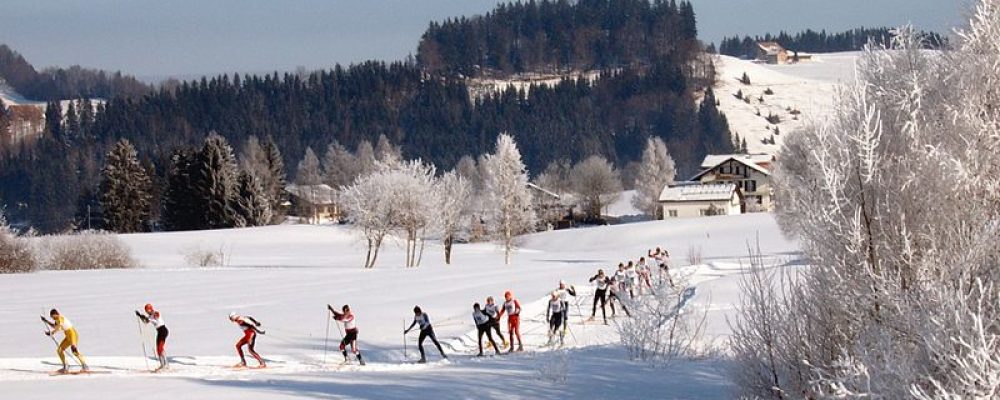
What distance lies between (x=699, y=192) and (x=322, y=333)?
2790 inches

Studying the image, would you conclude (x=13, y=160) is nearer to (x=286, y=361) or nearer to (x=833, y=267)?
(x=286, y=361)

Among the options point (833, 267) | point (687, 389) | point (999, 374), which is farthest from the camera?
point (687, 389)

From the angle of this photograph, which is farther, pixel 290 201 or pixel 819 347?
pixel 290 201

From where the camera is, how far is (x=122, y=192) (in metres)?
90.0

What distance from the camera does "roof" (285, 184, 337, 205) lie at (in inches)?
4675

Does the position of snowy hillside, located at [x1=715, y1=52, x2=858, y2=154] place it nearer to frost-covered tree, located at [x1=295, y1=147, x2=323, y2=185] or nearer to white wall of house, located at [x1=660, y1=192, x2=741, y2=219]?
white wall of house, located at [x1=660, y1=192, x2=741, y2=219]

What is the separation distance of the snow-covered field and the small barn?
47.2 meters

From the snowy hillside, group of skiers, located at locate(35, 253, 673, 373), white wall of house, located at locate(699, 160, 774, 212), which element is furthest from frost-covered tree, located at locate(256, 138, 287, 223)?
the snowy hillside

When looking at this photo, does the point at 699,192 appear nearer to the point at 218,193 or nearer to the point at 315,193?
the point at 218,193

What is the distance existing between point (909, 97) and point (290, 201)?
112m

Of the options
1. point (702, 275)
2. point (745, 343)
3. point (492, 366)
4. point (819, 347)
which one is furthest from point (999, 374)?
point (702, 275)

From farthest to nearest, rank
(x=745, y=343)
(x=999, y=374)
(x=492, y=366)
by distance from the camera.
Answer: (x=492, y=366) → (x=745, y=343) → (x=999, y=374)

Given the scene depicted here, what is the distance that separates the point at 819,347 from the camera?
12.5 meters

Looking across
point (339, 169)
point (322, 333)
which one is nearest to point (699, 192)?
point (339, 169)
